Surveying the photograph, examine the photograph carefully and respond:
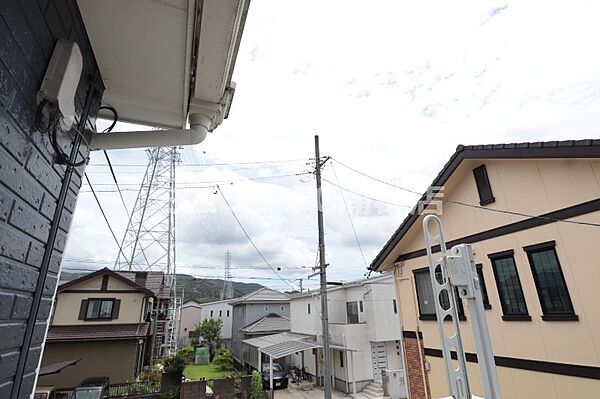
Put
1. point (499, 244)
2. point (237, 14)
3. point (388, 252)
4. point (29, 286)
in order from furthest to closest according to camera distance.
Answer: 1. point (388, 252)
2. point (499, 244)
3. point (237, 14)
4. point (29, 286)

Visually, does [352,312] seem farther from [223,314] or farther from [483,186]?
[223,314]

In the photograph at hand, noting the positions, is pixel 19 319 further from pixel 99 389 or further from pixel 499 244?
pixel 99 389

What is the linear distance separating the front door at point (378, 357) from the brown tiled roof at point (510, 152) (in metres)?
7.49

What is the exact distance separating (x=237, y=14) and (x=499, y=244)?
5.43 m

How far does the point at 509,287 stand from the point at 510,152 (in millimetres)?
2158

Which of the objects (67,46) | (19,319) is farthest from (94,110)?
(19,319)

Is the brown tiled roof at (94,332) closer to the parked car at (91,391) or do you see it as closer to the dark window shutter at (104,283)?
the dark window shutter at (104,283)

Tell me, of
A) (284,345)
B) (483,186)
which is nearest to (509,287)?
(483,186)

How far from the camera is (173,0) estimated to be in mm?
1274

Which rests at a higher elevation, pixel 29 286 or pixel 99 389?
pixel 29 286

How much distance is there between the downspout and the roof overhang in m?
0.08

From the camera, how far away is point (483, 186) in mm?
5414

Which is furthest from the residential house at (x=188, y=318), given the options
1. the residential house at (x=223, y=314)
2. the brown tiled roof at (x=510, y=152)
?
the brown tiled roof at (x=510, y=152)

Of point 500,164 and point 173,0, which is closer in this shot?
point 173,0
